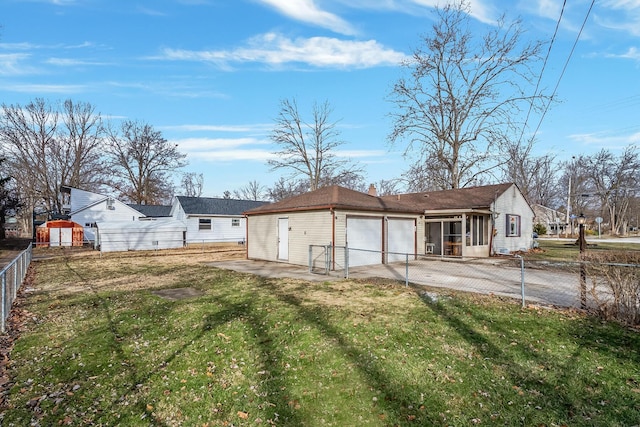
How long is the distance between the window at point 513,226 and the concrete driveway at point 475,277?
18.6ft

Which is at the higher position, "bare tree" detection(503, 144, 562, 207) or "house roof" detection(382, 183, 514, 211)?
"bare tree" detection(503, 144, 562, 207)

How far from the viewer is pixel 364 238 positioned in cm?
1456

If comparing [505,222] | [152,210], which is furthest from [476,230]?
[152,210]

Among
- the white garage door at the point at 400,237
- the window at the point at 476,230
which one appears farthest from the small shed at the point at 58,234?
the window at the point at 476,230

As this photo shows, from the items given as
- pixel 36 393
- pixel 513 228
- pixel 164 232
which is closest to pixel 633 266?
pixel 36 393

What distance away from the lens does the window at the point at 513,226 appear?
20531mm

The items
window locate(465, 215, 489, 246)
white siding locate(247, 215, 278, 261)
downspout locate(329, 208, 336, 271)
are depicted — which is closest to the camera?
downspout locate(329, 208, 336, 271)

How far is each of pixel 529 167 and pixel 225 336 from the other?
5052 cm

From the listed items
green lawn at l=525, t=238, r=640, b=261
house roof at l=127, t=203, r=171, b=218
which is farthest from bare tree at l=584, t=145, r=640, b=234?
house roof at l=127, t=203, r=171, b=218

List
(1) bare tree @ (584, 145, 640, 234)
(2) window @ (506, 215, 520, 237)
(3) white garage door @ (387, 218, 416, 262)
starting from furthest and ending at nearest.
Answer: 1. (1) bare tree @ (584, 145, 640, 234)
2. (2) window @ (506, 215, 520, 237)
3. (3) white garage door @ (387, 218, 416, 262)

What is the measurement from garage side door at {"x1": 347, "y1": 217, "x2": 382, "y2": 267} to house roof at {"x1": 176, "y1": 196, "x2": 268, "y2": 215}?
1616cm

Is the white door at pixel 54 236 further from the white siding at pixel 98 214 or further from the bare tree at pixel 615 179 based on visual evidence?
the bare tree at pixel 615 179

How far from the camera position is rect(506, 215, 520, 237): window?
67.4ft

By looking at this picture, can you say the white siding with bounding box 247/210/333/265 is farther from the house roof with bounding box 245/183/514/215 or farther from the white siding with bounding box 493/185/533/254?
the white siding with bounding box 493/185/533/254
